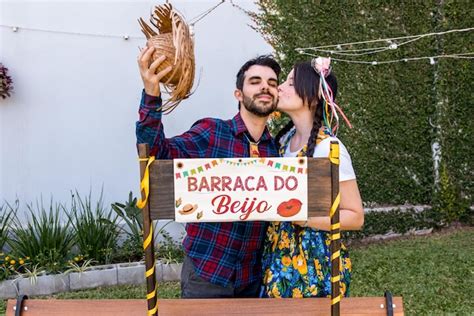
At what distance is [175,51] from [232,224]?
75 centimetres

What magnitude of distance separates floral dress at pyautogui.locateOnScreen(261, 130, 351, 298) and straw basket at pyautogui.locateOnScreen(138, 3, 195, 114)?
0.56 m

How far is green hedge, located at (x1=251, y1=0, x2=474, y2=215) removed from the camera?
574 centimetres

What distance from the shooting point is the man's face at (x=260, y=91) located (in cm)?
220

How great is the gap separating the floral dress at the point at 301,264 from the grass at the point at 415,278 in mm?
2043

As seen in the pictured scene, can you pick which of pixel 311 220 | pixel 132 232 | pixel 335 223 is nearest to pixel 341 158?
pixel 311 220

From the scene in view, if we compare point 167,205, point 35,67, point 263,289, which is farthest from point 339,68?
point 167,205

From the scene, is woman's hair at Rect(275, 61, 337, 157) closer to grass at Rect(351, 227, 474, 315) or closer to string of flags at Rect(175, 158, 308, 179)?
string of flags at Rect(175, 158, 308, 179)

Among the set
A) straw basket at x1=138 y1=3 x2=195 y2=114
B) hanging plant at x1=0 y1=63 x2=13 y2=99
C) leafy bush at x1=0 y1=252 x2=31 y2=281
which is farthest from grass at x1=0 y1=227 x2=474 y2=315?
straw basket at x1=138 y1=3 x2=195 y2=114

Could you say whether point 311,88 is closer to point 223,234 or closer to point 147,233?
point 223,234

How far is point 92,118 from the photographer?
524cm

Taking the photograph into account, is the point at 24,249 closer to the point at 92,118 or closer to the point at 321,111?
the point at 92,118

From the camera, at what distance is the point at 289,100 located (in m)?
2.21

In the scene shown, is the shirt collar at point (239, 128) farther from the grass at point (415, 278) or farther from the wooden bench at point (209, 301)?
the grass at point (415, 278)

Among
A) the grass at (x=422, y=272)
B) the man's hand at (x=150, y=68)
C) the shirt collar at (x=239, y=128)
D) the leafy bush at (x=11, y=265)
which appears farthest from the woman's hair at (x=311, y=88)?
the leafy bush at (x=11, y=265)
